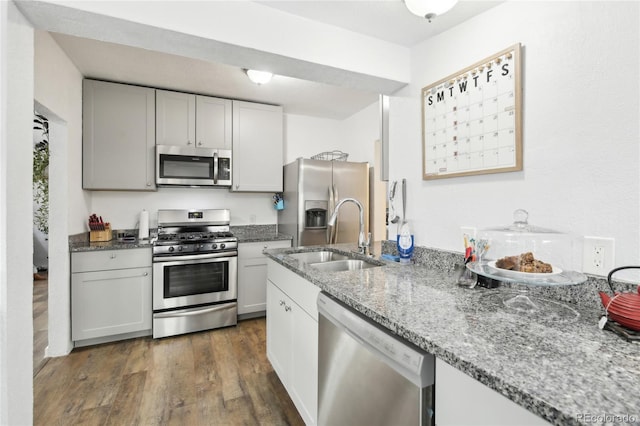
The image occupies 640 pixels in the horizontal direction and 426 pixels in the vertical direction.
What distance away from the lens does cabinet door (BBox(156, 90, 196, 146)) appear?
119 inches

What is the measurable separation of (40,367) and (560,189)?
138 inches

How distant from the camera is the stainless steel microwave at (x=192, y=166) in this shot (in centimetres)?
300

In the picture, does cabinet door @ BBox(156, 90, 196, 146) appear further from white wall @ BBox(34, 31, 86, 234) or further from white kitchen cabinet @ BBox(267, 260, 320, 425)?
white kitchen cabinet @ BBox(267, 260, 320, 425)

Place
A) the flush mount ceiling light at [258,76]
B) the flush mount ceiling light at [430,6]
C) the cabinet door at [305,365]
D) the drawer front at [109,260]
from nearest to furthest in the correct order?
the flush mount ceiling light at [430,6] → the cabinet door at [305,365] → the drawer front at [109,260] → the flush mount ceiling light at [258,76]

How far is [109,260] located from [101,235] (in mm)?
398

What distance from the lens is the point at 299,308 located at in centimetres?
161

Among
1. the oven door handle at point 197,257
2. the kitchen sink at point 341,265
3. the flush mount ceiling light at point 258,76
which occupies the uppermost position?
the flush mount ceiling light at point 258,76

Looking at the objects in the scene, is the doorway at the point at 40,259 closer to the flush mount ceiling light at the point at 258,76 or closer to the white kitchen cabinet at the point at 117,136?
the white kitchen cabinet at the point at 117,136

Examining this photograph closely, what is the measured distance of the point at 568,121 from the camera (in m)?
1.14

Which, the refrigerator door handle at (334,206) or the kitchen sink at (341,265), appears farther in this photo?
the refrigerator door handle at (334,206)

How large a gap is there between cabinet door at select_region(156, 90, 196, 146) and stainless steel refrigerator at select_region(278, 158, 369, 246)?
116 centimetres

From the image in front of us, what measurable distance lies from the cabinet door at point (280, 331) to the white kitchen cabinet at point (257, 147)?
5.38 feet

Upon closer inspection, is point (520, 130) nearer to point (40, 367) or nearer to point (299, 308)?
point (299, 308)
